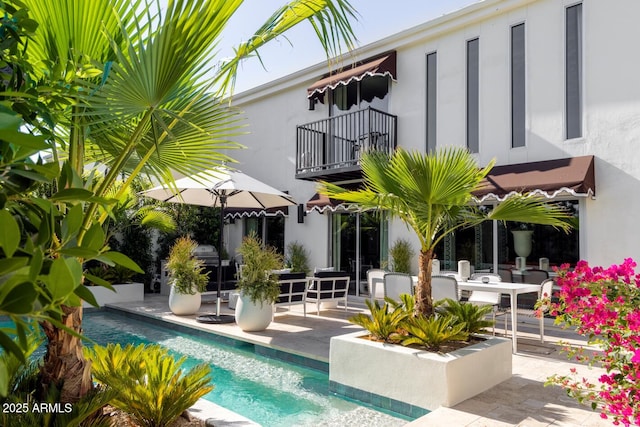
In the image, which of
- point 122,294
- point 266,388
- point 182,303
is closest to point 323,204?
point 182,303

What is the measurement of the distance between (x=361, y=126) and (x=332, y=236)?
3927 mm

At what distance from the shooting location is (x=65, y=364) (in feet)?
9.84

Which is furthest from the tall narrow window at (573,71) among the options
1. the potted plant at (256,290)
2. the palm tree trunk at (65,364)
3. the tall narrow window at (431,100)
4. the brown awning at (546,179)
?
the palm tree trunk at (65,364)

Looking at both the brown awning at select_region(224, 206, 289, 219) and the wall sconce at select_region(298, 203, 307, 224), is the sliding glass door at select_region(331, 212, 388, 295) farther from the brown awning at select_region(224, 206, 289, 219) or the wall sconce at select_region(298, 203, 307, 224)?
the brown awning at select_region(224, 206, 289, 219)

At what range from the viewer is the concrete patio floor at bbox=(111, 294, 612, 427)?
4.86 metres

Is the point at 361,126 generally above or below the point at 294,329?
above

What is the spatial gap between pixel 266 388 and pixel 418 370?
7.74 ft

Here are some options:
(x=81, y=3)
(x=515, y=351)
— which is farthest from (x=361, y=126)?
(x=81, y=3)

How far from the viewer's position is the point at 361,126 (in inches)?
595

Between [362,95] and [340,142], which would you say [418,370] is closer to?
[340,142]

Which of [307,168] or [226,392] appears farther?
[307,168]

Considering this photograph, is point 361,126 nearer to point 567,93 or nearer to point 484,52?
point 484,52

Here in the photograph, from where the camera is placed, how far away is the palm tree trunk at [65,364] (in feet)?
9.71

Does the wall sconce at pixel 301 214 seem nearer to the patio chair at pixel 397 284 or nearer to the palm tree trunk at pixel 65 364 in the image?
the patio chair at pixel 397 284
